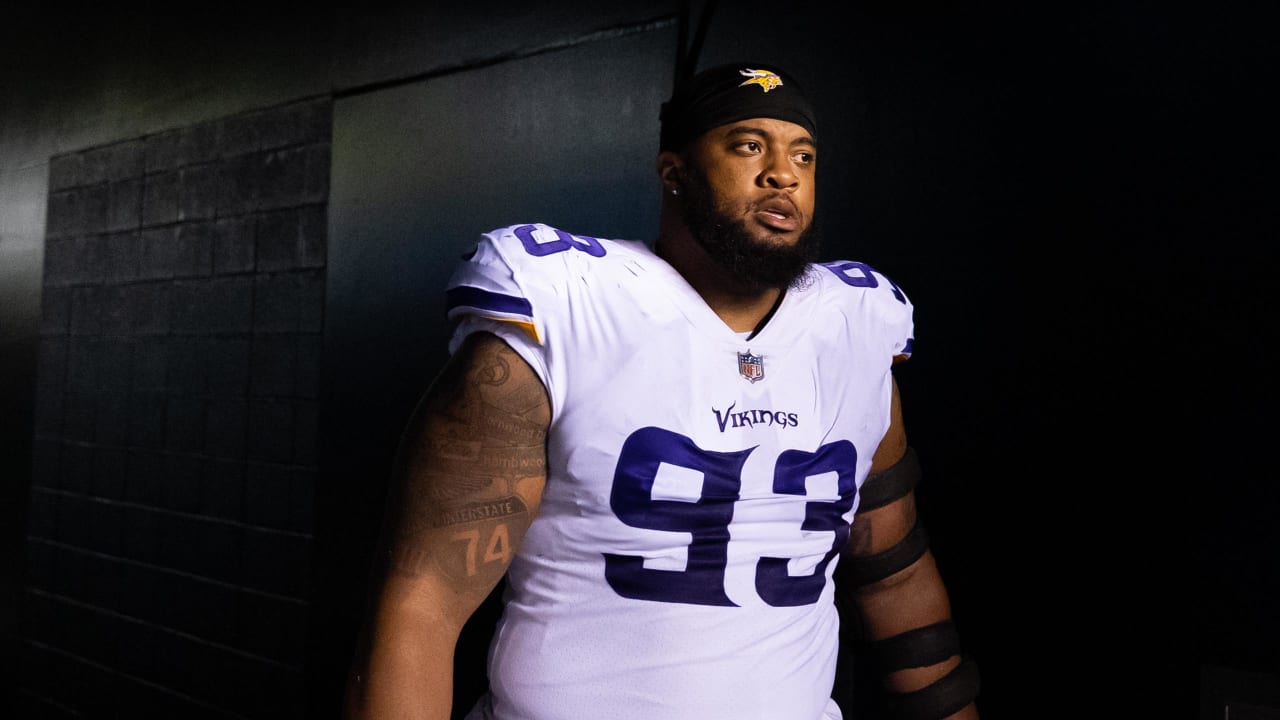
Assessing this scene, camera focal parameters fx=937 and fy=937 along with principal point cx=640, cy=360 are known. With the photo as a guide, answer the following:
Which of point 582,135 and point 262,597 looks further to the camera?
point 262,597

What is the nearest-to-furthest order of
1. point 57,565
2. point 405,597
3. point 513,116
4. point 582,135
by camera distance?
point 405,597 < point 582,135 < point 513,116 < point 57,565

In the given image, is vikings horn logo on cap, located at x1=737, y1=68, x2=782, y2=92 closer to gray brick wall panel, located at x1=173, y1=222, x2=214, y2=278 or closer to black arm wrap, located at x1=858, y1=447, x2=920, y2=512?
black arm wrap, located at x1=858, y1=447, x2=920, y2=512

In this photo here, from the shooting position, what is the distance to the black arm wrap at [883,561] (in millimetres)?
1465

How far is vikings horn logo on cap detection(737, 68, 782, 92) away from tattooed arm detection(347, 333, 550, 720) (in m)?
0.54

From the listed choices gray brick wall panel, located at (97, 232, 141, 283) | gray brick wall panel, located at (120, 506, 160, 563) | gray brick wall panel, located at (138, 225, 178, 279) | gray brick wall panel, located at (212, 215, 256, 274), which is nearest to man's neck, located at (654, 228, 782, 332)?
gray brick wall panel, located at (212, 215, 256, 274)

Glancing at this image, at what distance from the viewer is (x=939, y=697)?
4.73 ft

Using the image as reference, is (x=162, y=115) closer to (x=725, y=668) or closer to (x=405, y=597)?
(x=405, y=597)

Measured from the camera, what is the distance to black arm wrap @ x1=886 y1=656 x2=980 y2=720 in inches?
56.7

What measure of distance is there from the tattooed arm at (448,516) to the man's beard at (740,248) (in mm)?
330

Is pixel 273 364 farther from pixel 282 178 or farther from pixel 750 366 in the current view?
pixel 750 366

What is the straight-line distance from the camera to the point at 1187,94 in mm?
1517

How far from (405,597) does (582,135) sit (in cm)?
134

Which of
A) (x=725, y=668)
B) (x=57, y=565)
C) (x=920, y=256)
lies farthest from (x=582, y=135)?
(x=57, y=565)

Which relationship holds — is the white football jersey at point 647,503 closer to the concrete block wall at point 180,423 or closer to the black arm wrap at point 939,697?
the black arm wrap at point 939,697
